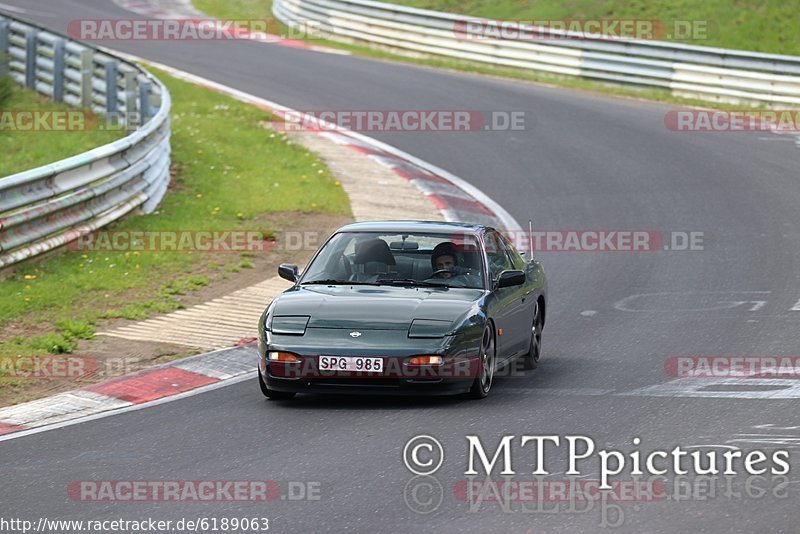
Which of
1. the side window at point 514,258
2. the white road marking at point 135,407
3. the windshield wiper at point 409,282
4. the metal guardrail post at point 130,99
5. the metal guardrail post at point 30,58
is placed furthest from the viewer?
the metal guardrail post at point 30,58

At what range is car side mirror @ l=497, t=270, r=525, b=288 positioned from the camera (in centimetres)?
1068

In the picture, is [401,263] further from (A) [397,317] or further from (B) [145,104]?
(B) [145,104]

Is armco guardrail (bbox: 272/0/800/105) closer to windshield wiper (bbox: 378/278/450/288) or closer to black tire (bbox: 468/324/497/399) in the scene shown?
windshield wiper (bbox: 378/278/450/288)

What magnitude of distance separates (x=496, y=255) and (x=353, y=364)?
229 cm

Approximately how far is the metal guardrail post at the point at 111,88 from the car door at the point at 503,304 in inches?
493

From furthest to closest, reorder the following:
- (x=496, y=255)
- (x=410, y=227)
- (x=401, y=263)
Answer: (x=496, y=255) < (x=410, y=227) < (x=401, y=263)

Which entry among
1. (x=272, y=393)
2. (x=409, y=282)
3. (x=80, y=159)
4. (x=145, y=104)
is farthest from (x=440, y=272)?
(x=145, y=104)

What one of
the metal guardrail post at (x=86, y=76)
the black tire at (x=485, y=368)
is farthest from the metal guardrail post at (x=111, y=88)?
the black tire at (x=485, y=368)

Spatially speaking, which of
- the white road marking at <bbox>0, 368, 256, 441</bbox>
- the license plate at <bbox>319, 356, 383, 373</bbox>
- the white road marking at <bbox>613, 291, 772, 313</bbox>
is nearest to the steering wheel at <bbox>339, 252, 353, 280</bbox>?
the white road marking at <bbox>0, 368, 256, 441</bbox>

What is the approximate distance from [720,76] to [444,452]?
801 inches

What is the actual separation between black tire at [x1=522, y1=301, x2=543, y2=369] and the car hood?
1267 mm

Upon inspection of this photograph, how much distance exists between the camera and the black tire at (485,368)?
32.5ft

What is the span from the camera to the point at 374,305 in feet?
32.8

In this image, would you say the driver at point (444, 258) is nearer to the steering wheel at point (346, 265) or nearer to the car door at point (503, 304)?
the car door at point (503, 304)
